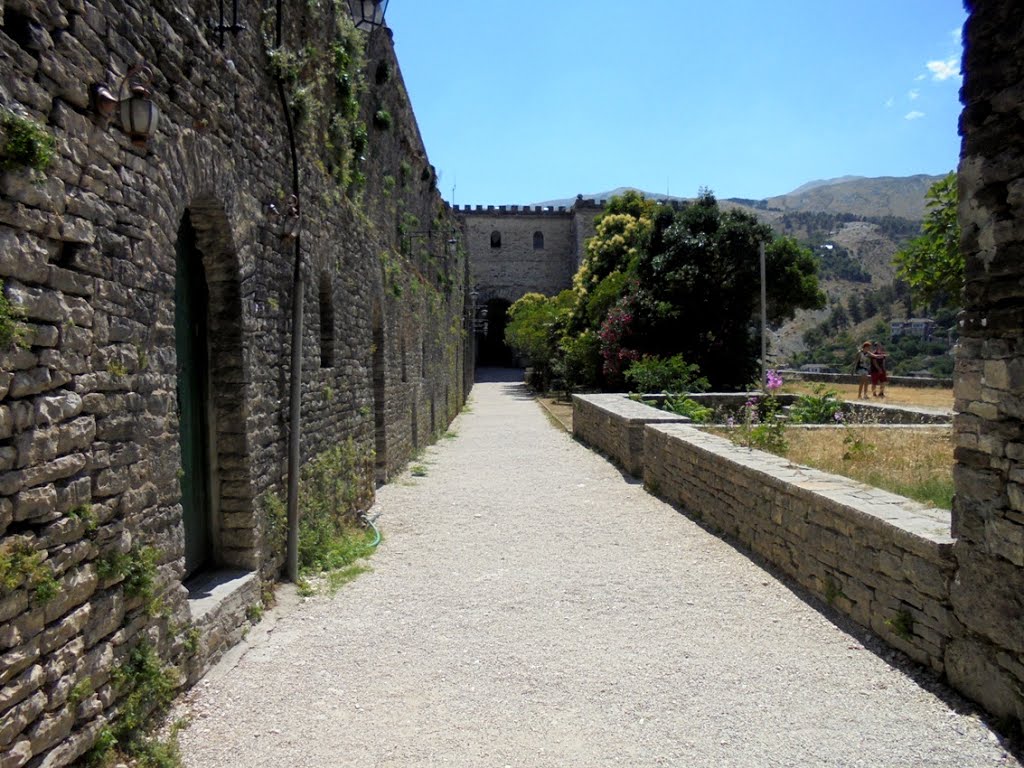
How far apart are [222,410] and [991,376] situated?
4673mm

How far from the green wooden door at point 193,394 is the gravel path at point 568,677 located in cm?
79

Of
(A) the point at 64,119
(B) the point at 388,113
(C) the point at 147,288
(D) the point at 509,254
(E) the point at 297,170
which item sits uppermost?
(D) the point at 509,254

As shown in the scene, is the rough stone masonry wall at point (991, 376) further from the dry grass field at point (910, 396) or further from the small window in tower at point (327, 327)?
the dry grass field at point (910, 396)

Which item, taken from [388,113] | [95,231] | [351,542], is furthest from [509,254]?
[95,231]

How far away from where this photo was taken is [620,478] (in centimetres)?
1190

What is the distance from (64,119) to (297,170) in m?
3.52

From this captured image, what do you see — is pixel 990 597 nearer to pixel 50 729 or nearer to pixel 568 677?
pixel 568 677

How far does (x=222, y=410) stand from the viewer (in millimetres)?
5559

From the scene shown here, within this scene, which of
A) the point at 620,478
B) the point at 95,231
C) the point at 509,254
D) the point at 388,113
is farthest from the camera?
the point at 509,254

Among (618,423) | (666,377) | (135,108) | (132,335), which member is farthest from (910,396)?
(135,108)

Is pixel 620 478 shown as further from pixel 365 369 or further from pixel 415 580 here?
pixel 415 580

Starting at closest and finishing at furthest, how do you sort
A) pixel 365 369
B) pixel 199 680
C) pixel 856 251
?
pixel 199 680
pixel 365 369
pixel 856 251

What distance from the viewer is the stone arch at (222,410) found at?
5320 millimetres

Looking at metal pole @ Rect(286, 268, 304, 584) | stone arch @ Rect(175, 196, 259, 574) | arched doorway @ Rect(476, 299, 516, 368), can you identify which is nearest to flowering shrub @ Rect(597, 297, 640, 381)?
metal pole @ Rect(286, 268, 304, 584)
